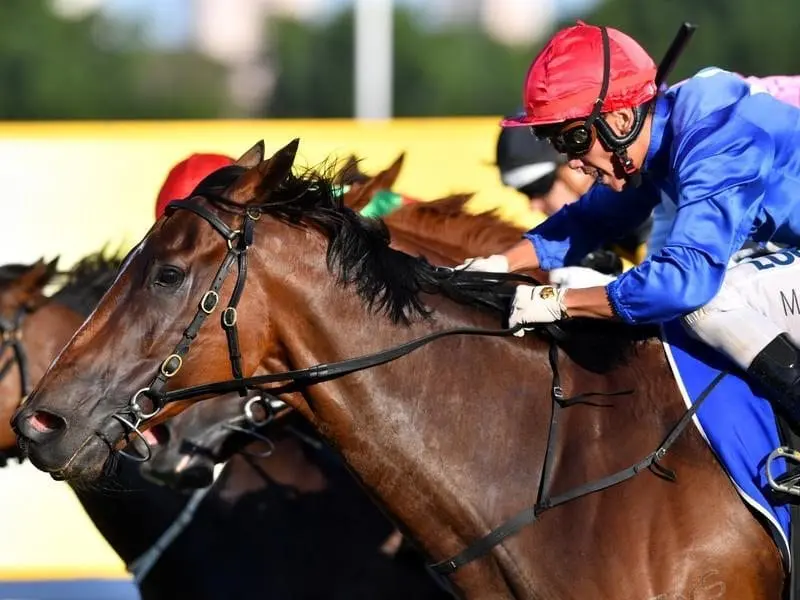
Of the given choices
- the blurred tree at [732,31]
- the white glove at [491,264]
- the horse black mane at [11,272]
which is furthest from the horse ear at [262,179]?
the blurred tree at [732,31]

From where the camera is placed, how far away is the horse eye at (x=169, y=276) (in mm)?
2973

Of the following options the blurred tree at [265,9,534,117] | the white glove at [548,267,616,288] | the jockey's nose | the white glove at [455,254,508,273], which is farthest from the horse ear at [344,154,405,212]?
the blurred tree at [265,9,534,117]

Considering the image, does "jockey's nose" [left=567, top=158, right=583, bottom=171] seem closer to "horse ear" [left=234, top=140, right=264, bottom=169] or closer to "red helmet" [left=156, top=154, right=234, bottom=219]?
"horse ear" [left=234, top=140, right=264, bottom=169]

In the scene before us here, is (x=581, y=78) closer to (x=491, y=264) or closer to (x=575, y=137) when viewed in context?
(x=575, y=137)

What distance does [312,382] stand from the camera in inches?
122

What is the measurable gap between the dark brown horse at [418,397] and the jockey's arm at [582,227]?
0.49 meters

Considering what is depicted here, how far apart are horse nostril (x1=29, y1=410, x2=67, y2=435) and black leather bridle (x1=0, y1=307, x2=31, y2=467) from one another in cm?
167

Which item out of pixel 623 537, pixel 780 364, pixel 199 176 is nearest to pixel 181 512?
pixel 199 176

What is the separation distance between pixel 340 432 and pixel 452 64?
14654mm

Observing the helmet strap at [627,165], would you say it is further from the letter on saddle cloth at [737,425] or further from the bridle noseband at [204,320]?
the bridle noseband at [204,320]

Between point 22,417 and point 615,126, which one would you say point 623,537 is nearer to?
point 615,126

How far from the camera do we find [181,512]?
14.8 ft

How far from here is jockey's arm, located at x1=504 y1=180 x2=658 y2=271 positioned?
11.8ft

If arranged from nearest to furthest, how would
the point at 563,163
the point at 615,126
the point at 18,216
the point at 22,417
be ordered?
1. the point at 22,417
2. the point at 615,126
3. the point at 563,163
4. the point at 18,216
